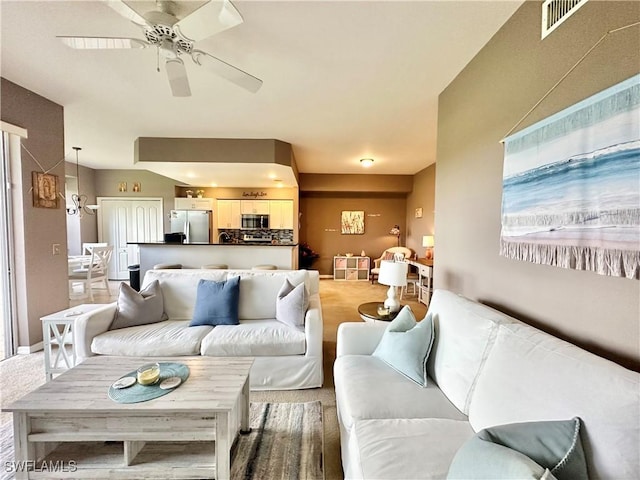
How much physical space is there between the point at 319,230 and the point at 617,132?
655 cm

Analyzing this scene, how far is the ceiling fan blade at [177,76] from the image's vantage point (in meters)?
1.84

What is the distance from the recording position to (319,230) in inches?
295

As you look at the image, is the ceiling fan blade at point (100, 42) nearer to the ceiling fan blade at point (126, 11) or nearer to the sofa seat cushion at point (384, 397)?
the ceiling fan blade at point (126, 11)

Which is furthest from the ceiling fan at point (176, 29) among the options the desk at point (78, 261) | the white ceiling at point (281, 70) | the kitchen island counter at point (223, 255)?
the desk at point (78, 261)

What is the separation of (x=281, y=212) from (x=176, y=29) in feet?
16.6

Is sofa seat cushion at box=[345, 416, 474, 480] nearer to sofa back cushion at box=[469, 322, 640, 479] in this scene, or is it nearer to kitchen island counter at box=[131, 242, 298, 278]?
sofa back cushion at box=[469, 322, 640, 479]

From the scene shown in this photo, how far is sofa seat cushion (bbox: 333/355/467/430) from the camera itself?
1325 mm

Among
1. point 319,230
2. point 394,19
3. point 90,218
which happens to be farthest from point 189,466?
point 90,218

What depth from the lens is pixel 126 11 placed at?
1.47 m

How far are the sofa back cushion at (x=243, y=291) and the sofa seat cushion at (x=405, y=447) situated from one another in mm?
1671

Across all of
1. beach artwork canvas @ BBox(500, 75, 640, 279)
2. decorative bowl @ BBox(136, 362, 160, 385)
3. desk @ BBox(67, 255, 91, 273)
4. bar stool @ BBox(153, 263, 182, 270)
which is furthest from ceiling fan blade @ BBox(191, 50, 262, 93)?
desk @ BBox(67, 255, 91, 273)

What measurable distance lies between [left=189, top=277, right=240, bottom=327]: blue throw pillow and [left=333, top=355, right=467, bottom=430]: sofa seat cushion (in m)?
1.28

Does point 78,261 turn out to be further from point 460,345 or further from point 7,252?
point 460,345

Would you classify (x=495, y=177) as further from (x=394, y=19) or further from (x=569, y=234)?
(x=394, y=19)
